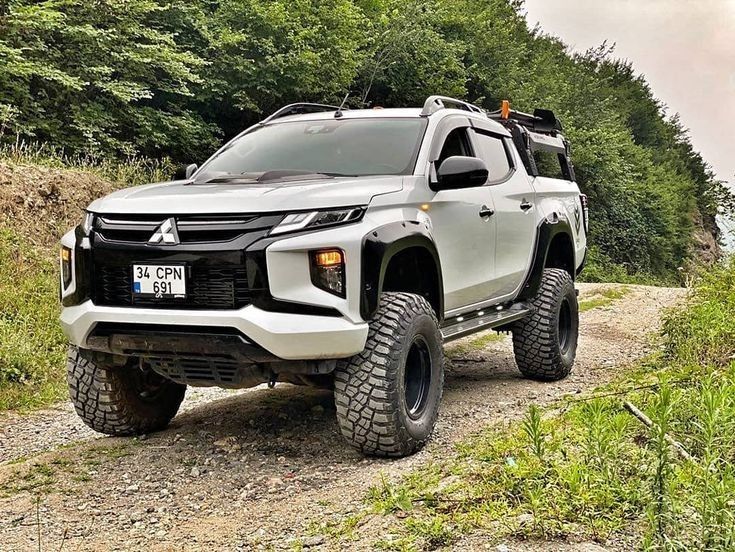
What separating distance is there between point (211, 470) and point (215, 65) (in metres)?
12.3

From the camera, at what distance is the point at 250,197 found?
12.9 feet

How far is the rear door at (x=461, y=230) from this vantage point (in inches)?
191

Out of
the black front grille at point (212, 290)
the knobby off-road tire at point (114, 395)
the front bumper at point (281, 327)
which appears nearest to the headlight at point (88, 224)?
the black front grille at point (212, 290)

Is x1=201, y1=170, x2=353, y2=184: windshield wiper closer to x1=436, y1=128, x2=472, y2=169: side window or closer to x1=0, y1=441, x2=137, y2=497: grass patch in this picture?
x1=436, y1=128, x2=472, y2=169: side window

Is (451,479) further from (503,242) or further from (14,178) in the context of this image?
(14,178)

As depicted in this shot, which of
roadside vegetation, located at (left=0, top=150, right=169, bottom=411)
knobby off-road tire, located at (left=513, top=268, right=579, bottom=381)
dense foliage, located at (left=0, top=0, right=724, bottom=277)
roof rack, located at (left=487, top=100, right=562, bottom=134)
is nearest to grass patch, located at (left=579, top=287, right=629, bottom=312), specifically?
dense foliage, located at (left=0, top=0, right=724, bottom=277)

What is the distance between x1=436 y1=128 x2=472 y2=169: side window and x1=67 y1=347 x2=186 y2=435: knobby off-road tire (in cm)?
247

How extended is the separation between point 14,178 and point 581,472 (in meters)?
9.22

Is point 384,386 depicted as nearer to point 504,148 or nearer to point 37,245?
point 504,148

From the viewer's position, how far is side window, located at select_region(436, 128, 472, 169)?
539 cm

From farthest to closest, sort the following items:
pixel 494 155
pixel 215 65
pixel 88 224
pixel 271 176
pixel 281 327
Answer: pixel 215 65
pixel 494 155
pixel 271 176
pixel 88 224
pixel 281 327

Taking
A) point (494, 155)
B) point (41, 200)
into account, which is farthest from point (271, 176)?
point (41, 200)

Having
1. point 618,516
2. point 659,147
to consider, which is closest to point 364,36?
point 618,516

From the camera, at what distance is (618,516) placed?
295 cm
